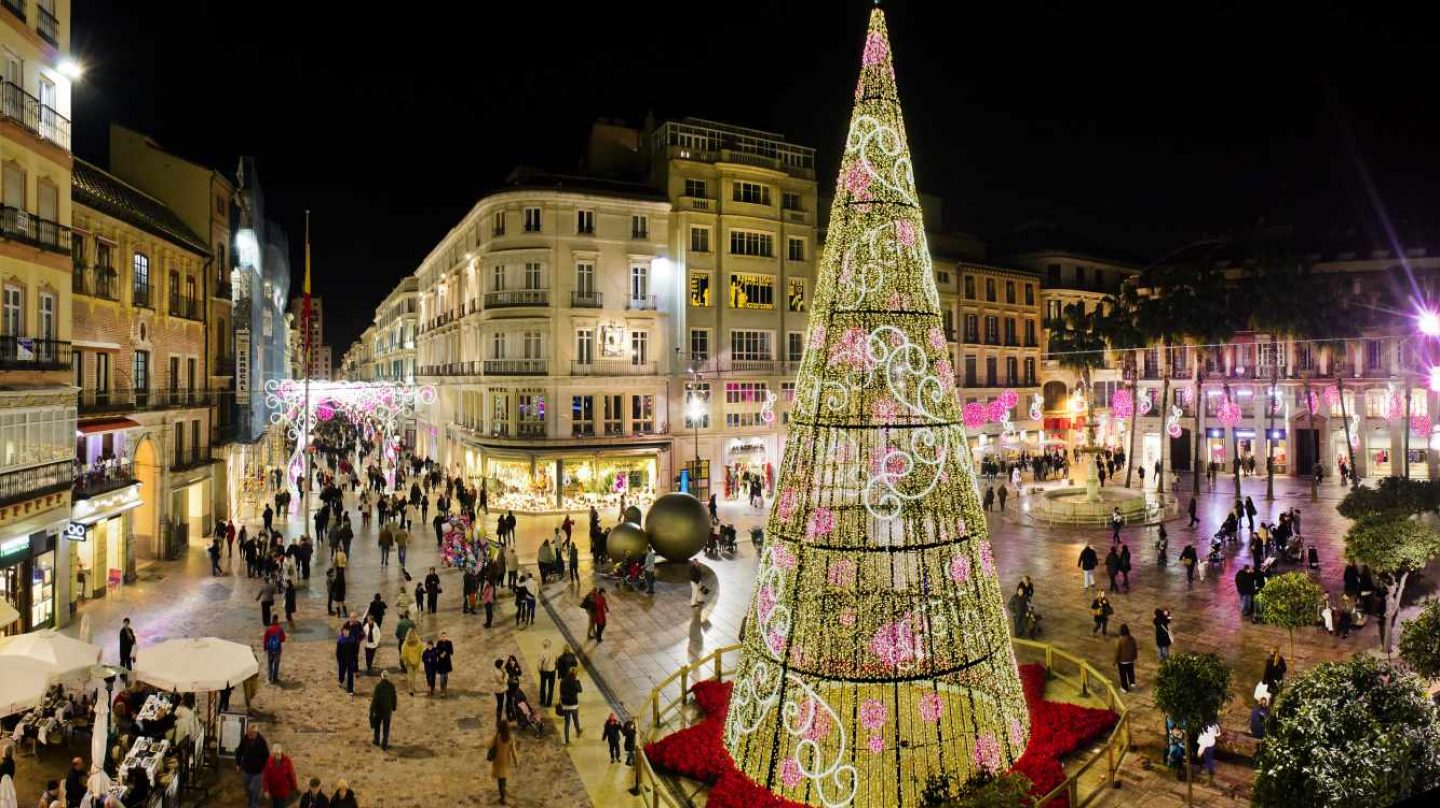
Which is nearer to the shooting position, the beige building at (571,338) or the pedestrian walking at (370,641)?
the pedestrian walking at (370,641)

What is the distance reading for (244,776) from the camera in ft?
40.9

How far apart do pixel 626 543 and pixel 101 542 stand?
49.9 ft

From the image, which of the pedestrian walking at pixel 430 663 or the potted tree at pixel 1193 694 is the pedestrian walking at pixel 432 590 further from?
the potted tree at pixel 1193 694

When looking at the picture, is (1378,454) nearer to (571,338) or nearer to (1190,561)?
(1190,561)

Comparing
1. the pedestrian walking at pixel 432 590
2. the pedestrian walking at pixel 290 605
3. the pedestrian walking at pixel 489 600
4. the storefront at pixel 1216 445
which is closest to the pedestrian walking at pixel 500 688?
the pedestrian walking at pixel 489 600

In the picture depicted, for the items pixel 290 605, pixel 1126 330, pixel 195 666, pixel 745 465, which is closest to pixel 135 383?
pixel 290 605

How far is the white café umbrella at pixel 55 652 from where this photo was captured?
44.0ft

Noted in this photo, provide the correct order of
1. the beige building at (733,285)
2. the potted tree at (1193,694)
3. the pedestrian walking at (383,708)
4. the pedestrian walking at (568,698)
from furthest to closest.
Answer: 1. the beige building at (733,285)
2. the pedestrian walking at (568,698)
3. the pedestrian walking at (383,708)
4. the potted tree at (1193,694)

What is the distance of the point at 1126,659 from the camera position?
16094mm

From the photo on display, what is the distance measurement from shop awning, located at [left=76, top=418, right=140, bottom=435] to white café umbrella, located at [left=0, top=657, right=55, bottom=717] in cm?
1313

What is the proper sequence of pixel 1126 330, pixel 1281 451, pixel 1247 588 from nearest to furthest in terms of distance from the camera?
pixel 1247 588 < pixel 1126 330 < pixel 1281 451

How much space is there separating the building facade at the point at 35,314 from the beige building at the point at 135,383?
1501 mm

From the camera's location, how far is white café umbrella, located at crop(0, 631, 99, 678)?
13414 millimetres

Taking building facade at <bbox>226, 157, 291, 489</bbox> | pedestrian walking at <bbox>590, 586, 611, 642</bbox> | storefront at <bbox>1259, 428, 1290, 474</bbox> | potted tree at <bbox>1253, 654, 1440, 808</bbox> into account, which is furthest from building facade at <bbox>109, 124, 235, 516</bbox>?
storefront at <bbox>1259, 428, 1290, 474</bbox>
